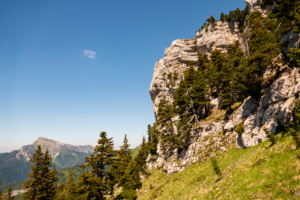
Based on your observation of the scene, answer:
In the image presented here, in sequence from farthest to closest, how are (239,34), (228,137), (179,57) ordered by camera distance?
(179,57) < (239,34) < (228,137)

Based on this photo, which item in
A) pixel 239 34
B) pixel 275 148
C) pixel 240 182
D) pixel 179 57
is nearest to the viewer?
pixel 240 182

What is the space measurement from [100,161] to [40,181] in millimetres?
14382

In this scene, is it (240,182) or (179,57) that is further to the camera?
(179,57)

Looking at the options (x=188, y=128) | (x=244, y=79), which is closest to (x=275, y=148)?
(x=244, y=79)

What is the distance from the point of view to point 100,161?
102 feet

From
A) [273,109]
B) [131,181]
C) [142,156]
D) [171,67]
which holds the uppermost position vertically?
[171,67]

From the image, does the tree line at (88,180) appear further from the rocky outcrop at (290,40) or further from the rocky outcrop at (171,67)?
the rocky outcrop at (171,67)

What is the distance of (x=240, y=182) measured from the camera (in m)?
11.7

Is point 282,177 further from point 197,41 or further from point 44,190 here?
point 197,41

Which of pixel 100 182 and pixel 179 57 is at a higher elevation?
pixel 179 57

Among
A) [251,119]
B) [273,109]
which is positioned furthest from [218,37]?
[273,109]

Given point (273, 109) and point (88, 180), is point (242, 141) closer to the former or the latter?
point (273, 109)

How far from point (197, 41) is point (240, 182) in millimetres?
88012

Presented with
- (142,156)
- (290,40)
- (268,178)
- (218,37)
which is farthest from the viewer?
(218,37)
